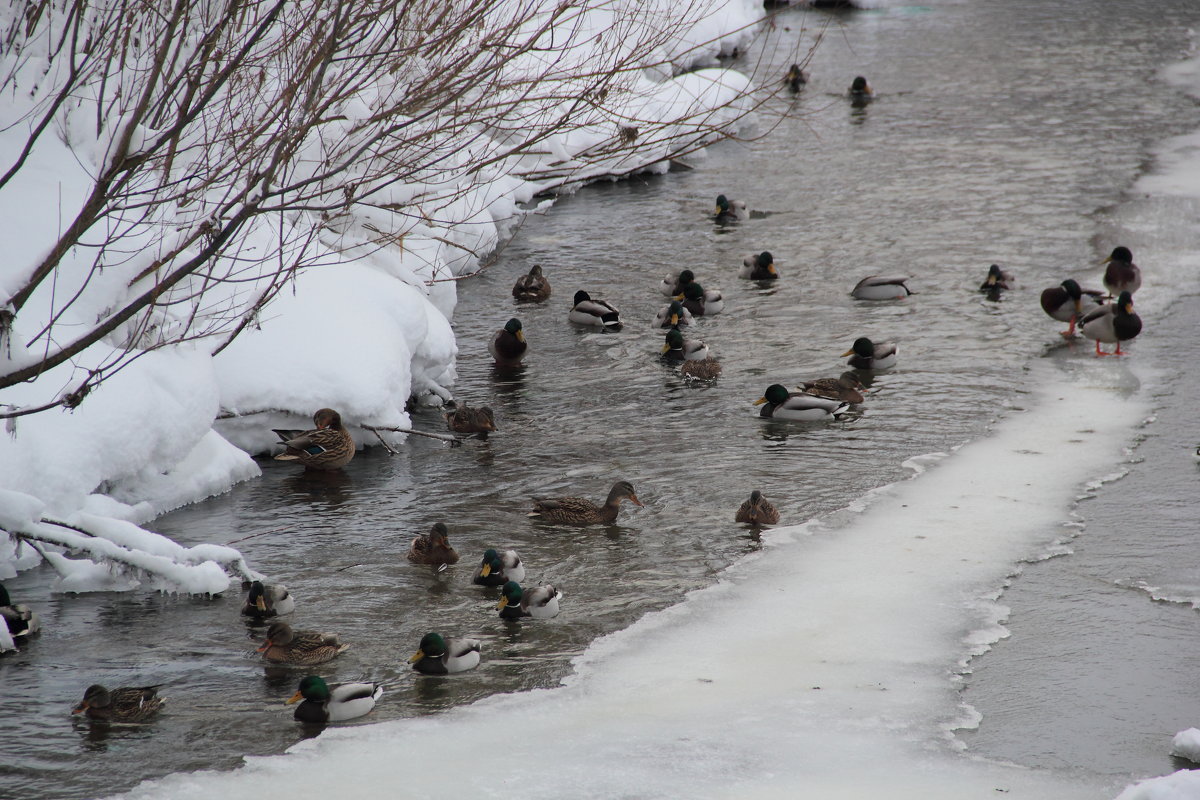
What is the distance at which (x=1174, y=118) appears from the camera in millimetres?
24203

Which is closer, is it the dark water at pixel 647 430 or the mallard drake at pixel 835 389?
the dark water at pixel 647 430

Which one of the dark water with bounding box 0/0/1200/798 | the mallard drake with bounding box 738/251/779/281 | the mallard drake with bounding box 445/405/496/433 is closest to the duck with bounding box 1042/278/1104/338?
the dark water with bounding box 0/0/1200/798

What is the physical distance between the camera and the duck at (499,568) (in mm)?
8992

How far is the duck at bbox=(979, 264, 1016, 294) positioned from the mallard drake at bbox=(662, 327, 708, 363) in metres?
3.87

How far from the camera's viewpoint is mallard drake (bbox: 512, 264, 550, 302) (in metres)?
16.1

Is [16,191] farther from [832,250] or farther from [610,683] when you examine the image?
[832,250]

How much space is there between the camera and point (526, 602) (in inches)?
338

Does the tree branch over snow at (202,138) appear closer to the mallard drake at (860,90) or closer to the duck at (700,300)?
the duck at (700,300)

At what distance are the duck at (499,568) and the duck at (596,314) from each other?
637 centimetres

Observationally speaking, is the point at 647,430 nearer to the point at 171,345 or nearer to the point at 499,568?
the point at 499,568

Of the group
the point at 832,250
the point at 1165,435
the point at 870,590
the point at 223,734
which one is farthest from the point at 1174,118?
the point at 223,734

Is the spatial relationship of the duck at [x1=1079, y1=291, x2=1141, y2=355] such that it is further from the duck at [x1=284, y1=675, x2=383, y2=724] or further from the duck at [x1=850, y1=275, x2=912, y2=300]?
the duck at [x1=284, y1=675, x2=383, y2=724]

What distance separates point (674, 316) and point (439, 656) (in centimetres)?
770

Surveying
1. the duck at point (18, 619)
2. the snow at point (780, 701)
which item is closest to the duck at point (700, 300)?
the snow at point (780, 701)
